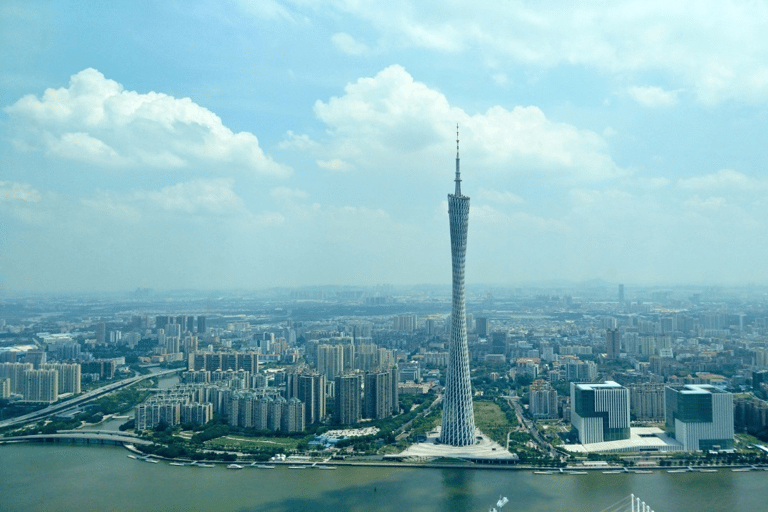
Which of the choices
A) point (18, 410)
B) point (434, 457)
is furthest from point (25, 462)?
point (434, 457)

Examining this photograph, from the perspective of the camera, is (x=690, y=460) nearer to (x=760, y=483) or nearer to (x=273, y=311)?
(x=760, y=483)

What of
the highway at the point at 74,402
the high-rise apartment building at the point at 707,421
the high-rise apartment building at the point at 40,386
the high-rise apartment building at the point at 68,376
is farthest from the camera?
the high-rise apartment building at the point at 68,376

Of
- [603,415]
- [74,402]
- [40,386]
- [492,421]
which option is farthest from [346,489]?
[40,386]

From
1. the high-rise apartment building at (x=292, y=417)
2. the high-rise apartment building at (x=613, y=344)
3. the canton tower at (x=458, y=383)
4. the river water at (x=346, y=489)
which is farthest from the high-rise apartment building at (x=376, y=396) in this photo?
the high-rise apartment building at (x=613, y=344)

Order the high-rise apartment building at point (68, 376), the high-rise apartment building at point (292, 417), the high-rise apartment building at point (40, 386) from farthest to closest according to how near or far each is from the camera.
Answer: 1. the high-rise apartment building at point (68, 376)
2. the high-rise apartment building at point (40, 386)
3. the high-rise apartment building at point (292, 417)

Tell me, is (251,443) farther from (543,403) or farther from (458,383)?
(543,403)

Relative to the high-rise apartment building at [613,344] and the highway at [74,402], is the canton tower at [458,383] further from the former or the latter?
the high-rise apartment building at [613,344]
